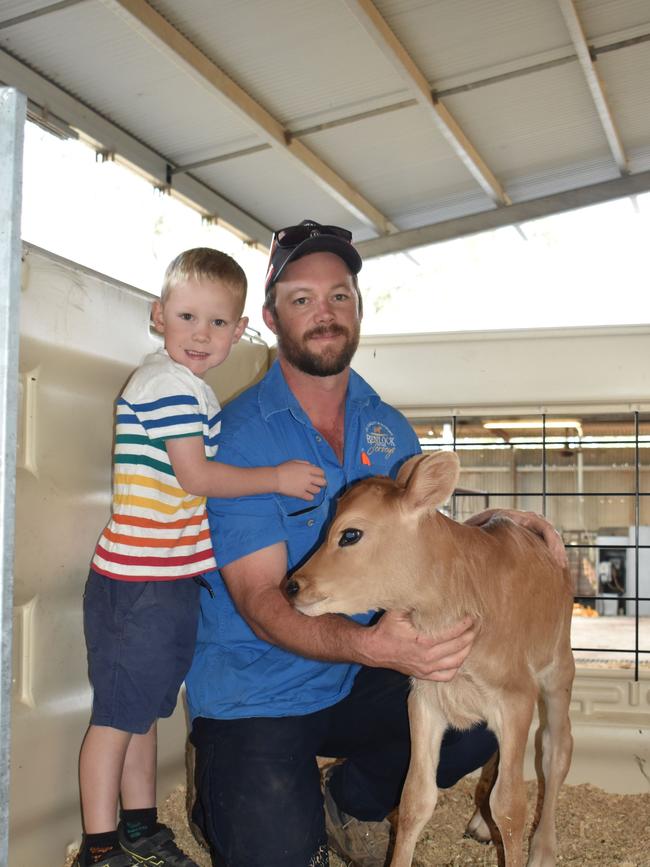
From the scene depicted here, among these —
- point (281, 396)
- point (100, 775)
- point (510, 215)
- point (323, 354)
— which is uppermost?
point (510, 215)

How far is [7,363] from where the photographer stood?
1.33m

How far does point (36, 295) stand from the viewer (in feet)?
8.66

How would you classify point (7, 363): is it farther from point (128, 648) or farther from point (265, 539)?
point (265, 539)

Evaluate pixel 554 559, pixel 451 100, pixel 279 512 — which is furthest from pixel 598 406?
pixel 451 100

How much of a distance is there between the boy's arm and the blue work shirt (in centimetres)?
14

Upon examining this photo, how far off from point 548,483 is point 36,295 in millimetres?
2942

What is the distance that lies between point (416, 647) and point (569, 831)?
1.52 metres

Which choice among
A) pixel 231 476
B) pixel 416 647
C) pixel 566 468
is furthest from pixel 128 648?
pixel 566 468

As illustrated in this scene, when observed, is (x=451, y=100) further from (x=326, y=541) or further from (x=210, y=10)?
(x=326, y=541)

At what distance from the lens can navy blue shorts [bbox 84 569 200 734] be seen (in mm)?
2633

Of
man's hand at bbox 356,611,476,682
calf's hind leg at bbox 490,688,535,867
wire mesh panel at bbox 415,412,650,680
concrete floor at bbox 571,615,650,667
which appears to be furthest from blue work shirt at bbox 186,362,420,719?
concrete floor at bbox 571,615,650,667

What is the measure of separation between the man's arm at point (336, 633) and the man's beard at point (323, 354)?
703 mm

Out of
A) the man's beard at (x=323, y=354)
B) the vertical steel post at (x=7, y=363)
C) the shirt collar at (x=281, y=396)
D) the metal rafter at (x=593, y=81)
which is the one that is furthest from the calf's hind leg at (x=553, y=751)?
the metal rafter at (x=593, y=81)

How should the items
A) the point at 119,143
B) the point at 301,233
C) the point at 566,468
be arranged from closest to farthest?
the point at 301,233 < the point at 566,468 < the point at 119,143
